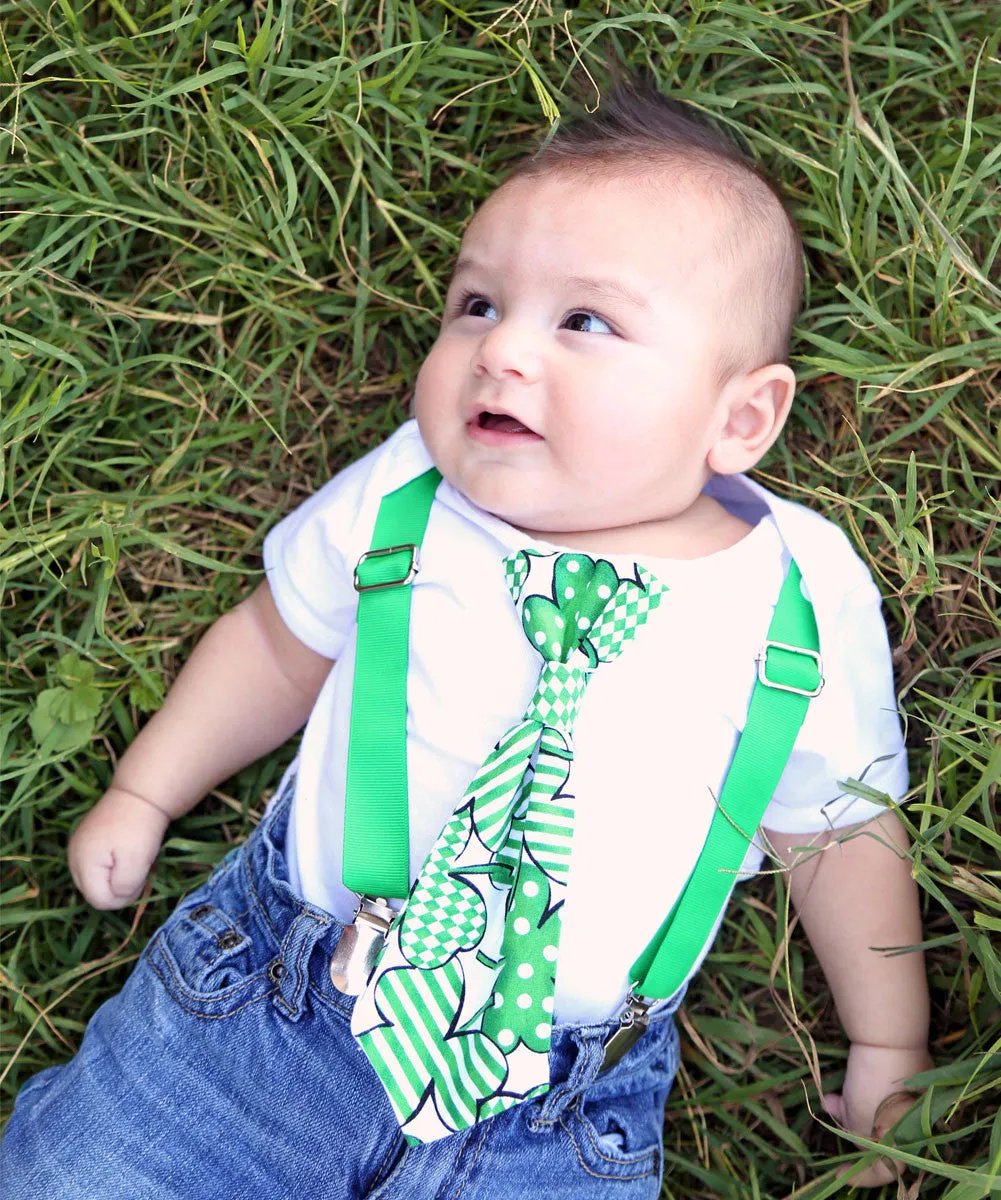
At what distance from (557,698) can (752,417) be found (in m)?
0.63

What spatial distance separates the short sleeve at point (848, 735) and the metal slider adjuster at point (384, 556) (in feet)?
2.34

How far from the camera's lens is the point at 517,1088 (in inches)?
71.4


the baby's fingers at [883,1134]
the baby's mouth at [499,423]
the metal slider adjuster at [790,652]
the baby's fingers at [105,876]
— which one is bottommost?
the baby's fingers at [883,1134]

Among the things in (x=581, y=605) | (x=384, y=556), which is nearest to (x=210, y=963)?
(x=384, y=556)

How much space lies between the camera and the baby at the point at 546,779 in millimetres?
1879

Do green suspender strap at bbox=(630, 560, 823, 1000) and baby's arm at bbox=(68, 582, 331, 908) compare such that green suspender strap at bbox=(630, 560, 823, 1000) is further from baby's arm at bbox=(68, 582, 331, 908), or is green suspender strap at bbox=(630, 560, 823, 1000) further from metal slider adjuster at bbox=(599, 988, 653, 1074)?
baby's arm at bbox=(68, 582, 331, 908)

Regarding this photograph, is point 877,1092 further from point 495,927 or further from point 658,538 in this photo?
point 658,538

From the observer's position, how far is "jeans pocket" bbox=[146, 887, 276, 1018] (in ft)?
6.61

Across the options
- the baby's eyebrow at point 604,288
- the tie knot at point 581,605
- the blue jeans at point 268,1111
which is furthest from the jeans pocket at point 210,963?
the baby's eyebrow at point 604,288

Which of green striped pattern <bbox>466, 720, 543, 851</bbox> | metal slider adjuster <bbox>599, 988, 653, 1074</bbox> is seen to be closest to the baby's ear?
green striped pattern <bbox>466, 720, 543, 851</bbox>

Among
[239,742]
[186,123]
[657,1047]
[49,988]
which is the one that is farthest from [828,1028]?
[186,123]

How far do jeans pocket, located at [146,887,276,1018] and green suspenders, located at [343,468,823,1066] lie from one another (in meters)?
0.23

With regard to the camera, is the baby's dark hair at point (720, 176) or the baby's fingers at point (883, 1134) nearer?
the baby's dark hair at point (720, 176)

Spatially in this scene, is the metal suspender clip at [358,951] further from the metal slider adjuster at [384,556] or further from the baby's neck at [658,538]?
the baby's neck at [658,538]
